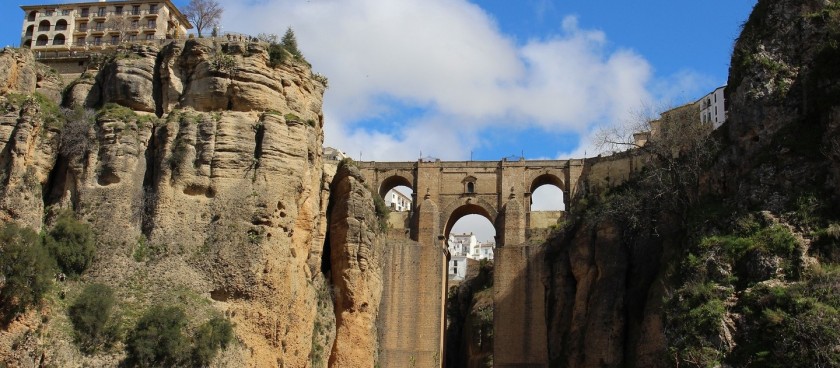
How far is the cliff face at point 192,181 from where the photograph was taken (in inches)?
1346

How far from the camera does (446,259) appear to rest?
64.2 meters

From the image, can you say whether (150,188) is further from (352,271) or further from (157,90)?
(352,271)

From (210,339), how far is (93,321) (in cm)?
369

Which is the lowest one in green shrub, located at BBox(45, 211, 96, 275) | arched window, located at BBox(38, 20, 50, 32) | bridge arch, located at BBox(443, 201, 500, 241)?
green shrub, located at BBox(45, 211, 96, 275)

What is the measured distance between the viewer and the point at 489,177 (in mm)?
67500

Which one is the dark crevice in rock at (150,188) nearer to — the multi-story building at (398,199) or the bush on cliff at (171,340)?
the bush on cliff at (171,340)

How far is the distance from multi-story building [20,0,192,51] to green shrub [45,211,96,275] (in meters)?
37.0

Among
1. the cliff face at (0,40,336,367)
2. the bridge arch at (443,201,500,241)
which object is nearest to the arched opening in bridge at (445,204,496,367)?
the bridge arch at (443,201,500,241)

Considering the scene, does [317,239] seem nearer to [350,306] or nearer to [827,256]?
[350,306]

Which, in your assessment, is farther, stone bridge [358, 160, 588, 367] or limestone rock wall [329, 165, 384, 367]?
stone bridge [358, 160, 588, 367]

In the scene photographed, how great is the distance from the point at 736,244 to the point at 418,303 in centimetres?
3185

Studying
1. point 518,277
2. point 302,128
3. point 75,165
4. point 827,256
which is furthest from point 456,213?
point 827,256

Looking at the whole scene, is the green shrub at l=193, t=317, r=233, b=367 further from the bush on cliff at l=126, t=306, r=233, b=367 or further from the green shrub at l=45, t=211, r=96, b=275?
the green shrub at l=45, t=211, r=96, b=275

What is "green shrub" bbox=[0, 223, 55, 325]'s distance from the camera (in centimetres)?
Result: 2978
